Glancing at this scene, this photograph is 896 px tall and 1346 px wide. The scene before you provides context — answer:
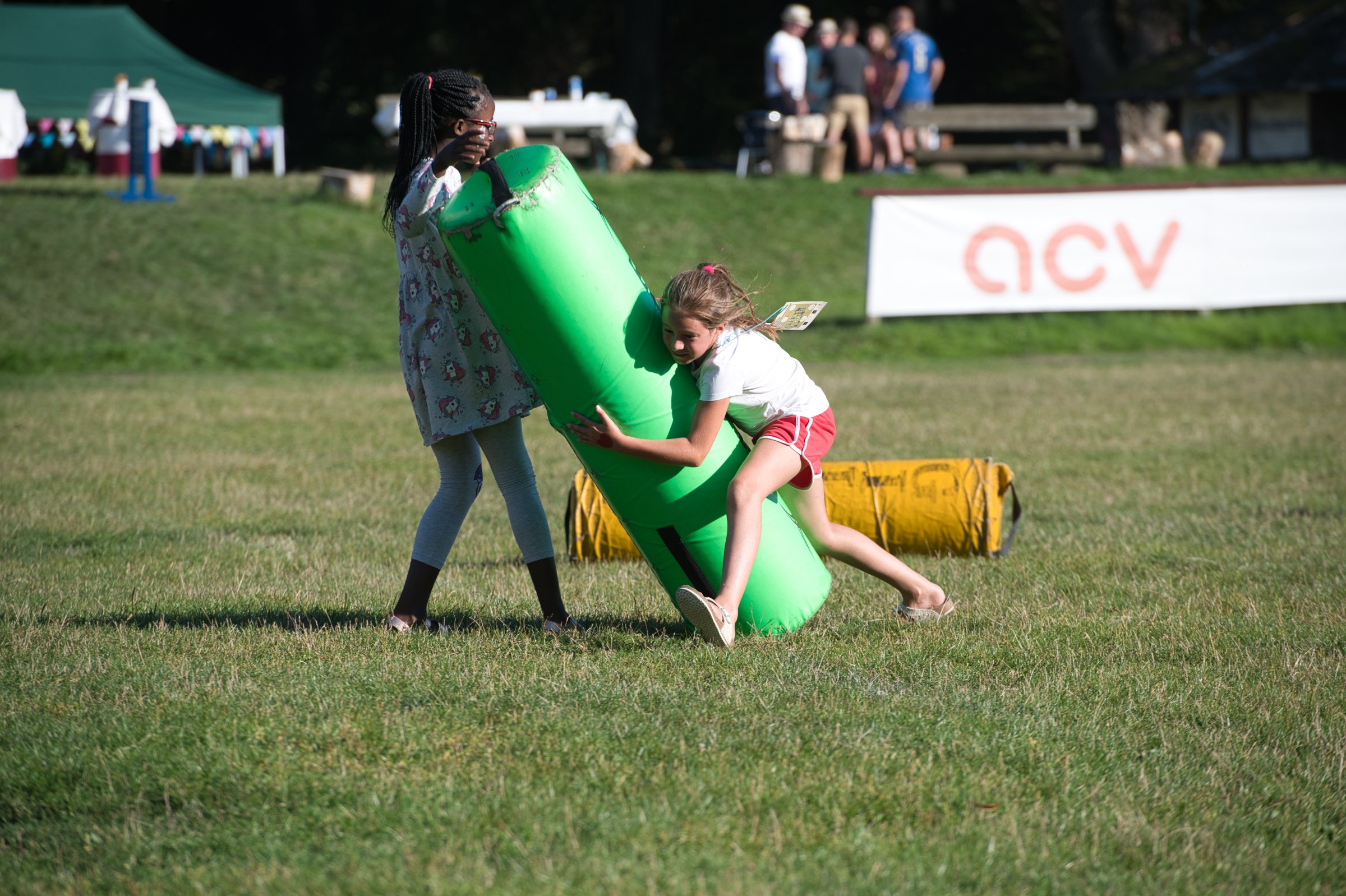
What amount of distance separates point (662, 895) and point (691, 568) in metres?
1.81

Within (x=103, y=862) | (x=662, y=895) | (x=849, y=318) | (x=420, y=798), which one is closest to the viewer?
(x=662, y=895)

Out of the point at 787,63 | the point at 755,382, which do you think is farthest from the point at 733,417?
the point at 787,63

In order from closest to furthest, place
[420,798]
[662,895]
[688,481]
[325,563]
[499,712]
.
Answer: [662,895] → [420,798] → [499,712] → [688,481] → [325,563]

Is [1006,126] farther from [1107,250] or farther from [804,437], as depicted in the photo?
[804,437]

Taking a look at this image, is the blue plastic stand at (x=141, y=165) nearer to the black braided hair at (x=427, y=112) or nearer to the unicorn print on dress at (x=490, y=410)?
the black braided hair at (x=427, y=112)

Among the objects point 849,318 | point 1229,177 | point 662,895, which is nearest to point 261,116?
point 849,318

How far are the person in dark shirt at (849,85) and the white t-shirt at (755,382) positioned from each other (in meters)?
16.5

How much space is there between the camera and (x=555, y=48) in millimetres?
34375

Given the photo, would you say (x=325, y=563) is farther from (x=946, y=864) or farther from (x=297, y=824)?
(x=946, y=864)

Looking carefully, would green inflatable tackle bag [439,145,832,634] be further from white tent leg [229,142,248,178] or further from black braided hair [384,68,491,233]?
white tent leg [229,142,248,178]

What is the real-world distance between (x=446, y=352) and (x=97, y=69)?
67.8 ft

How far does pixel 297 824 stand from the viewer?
→ 2980mm

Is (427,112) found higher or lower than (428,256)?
higher

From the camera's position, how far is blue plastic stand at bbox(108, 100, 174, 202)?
1786 cm
